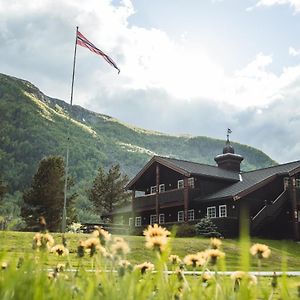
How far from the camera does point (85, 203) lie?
97.4m

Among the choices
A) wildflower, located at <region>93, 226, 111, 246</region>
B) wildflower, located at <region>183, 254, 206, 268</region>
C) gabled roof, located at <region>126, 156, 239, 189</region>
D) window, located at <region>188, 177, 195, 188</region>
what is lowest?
wildflower, located at <region>183, 254, 206, 268</region>

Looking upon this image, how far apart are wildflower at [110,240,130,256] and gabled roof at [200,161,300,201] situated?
30444 mm

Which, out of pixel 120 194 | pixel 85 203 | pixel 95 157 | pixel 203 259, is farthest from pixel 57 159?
pixel 95 157

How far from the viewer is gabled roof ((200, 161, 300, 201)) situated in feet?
109

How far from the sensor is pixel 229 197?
108 feet

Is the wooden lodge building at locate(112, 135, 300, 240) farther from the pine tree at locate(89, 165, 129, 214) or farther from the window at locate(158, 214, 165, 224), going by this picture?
the pine tree at locate(89, 165, 129, 214)

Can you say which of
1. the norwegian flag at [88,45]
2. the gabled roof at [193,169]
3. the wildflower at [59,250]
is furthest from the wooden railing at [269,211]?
the wildflower at [59,250]

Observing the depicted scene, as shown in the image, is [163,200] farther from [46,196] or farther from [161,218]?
[46,196]

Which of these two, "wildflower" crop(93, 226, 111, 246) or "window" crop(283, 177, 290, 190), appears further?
"window" crop(283, 177, 290, 190)

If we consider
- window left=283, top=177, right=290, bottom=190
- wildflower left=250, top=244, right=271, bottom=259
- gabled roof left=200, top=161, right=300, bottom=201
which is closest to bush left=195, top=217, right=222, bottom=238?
gabled roof left=200, top=161, right=300, bottom=201

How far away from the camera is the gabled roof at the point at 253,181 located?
109ft

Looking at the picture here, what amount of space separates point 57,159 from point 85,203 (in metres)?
54.7

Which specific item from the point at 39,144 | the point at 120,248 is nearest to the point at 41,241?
the point at 120,248

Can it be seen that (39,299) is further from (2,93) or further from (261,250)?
(2,93)
